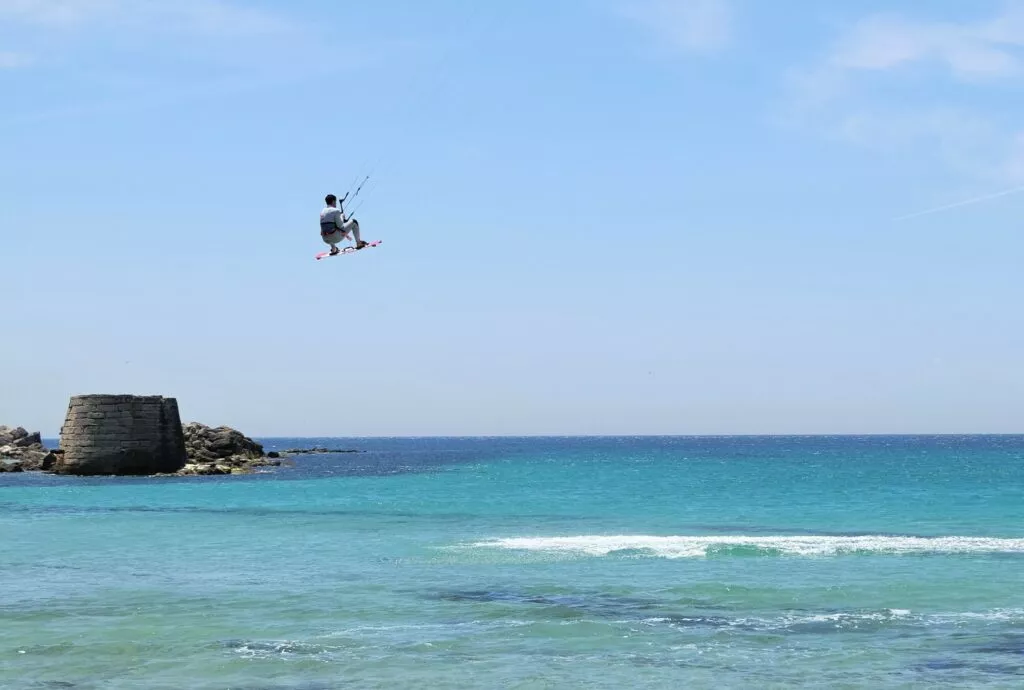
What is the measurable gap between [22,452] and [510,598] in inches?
3449

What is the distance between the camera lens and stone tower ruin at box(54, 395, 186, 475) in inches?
3029

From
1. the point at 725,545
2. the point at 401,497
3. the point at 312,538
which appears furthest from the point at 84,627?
the point at 401,497

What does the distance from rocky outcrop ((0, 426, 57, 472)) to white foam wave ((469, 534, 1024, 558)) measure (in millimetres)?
59885

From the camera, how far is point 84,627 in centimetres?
2019

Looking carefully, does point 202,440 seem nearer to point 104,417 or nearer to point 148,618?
point 104,417

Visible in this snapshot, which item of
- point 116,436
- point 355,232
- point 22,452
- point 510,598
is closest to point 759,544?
point 510,598

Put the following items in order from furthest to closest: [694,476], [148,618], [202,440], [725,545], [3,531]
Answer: [202,440] < [694,476] < [3,531] < [725,545] < [148,618]

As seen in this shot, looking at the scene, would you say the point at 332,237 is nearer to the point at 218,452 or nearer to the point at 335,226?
the point at 335,226

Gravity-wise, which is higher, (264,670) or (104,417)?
(104,417)

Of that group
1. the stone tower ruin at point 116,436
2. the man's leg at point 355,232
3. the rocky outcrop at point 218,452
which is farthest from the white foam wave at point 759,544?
the rocky outcrop at point 218,452

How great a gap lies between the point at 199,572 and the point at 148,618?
6.21 meters

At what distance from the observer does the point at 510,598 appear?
2292cm

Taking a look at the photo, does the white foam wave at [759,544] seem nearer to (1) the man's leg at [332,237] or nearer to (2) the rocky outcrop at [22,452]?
(1) the man's leg at [332,237]

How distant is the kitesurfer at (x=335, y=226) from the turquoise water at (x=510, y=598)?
711 cm
